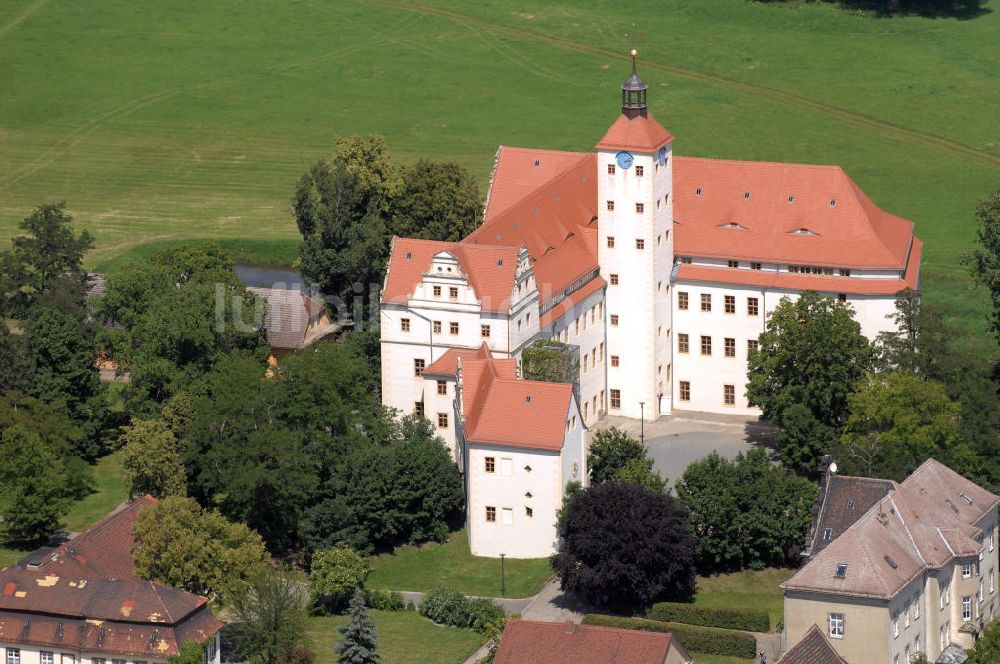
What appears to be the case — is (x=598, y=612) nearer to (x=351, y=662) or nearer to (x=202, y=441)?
(x=351, y=662)

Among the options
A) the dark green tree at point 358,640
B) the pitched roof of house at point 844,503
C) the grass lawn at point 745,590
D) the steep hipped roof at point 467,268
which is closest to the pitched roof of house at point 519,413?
the steep hipped roof at point 467,268

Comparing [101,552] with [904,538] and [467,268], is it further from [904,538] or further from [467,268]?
[904,538]

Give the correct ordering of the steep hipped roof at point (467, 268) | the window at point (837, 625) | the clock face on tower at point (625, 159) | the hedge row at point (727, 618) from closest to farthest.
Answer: the window at point (837, 625), the hedge row at point (727, 618), the steep hipped roof at point (467, 268), the clock face on tower at point (625, 159)

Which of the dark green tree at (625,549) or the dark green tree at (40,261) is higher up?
the dark green tree at (40,261)

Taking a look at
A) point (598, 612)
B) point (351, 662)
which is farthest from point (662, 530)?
point (351, 662)

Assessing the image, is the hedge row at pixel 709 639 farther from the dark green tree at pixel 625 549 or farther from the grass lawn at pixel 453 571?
the grass lawn at pixel 453 571
